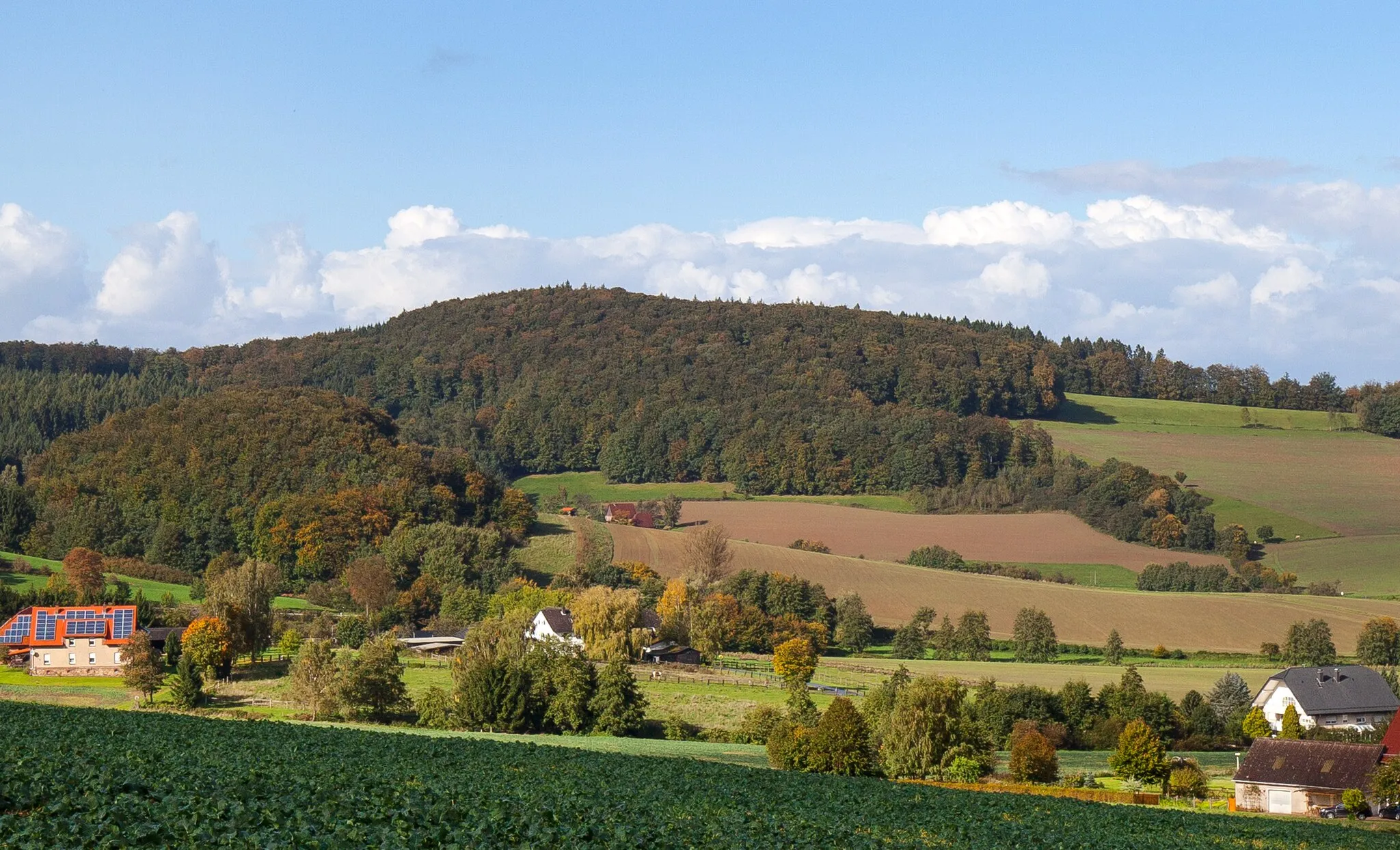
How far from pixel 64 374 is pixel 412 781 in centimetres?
18917

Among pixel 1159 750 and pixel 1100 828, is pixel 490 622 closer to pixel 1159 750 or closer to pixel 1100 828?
pixel 1159 750

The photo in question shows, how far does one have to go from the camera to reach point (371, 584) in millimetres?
99000

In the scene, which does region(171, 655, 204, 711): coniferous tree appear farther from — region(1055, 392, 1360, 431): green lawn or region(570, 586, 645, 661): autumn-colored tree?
region(1055, 392, 1360, 431): green lawn

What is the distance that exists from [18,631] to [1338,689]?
225 feet

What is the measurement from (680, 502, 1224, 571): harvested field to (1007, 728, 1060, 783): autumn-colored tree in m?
72.3

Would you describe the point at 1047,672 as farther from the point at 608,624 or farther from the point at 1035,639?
the point at 608,624

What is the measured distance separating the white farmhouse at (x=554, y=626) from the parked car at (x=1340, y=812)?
4616 centimetres

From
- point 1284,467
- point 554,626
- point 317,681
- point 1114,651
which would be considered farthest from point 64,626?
point 1284,467

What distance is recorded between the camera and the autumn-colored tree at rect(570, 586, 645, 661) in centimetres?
7844

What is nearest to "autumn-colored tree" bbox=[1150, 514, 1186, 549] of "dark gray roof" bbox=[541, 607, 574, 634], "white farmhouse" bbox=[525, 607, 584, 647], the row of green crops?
"white farmhouse" bbox=[525, 607, 584, 647]

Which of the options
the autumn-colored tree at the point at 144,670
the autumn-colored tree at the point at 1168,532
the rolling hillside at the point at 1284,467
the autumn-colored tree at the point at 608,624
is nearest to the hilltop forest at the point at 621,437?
the autumn-colored tree at the point at 1168,532

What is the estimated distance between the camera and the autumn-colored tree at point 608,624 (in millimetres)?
78438

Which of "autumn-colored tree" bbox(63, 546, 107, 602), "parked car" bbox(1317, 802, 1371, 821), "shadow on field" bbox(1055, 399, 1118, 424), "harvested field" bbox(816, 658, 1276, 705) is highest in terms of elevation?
"shadow on field" bbox(1055, 399, 1118, 424)

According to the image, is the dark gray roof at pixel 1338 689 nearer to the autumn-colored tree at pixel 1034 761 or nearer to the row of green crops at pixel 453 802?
the autumn-colored tree at pixel 1034 761
